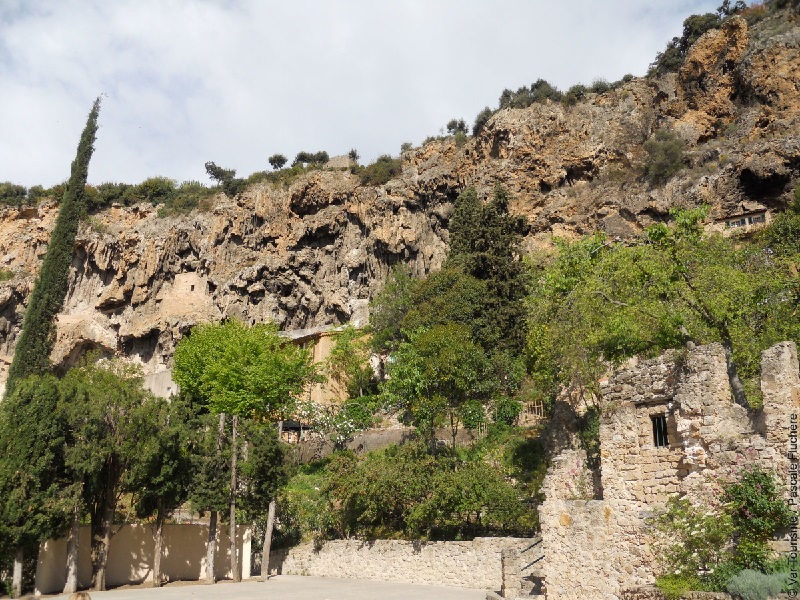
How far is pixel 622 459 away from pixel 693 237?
11.4m

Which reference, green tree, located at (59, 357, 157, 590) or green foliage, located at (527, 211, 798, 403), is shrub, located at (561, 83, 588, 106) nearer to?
green foliage, located at (527, 211, 798, 403)

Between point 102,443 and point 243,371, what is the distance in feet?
61.5

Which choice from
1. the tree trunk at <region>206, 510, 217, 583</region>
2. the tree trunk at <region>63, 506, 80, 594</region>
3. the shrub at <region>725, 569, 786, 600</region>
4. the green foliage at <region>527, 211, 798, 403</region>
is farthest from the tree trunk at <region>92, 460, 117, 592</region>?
the shrub at <region>725, 569, 786, 600</region>

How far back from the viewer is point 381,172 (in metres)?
59.9

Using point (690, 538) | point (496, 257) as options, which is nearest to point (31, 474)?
point (690, 538)

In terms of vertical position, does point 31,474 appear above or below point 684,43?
below

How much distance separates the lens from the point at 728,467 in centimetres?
986

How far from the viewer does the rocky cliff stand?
43.5 metres

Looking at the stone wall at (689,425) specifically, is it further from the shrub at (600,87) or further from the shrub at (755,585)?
the shrub at (600,87)

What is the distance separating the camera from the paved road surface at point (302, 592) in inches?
697

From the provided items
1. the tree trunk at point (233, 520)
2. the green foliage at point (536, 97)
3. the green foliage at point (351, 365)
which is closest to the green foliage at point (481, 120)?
the green foliage at point (536, 97)

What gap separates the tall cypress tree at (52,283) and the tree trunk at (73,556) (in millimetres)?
26594

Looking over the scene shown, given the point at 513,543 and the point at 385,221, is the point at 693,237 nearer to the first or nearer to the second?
the point at 513,543

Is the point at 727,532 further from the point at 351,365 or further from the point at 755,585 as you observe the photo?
the point at 351,365
